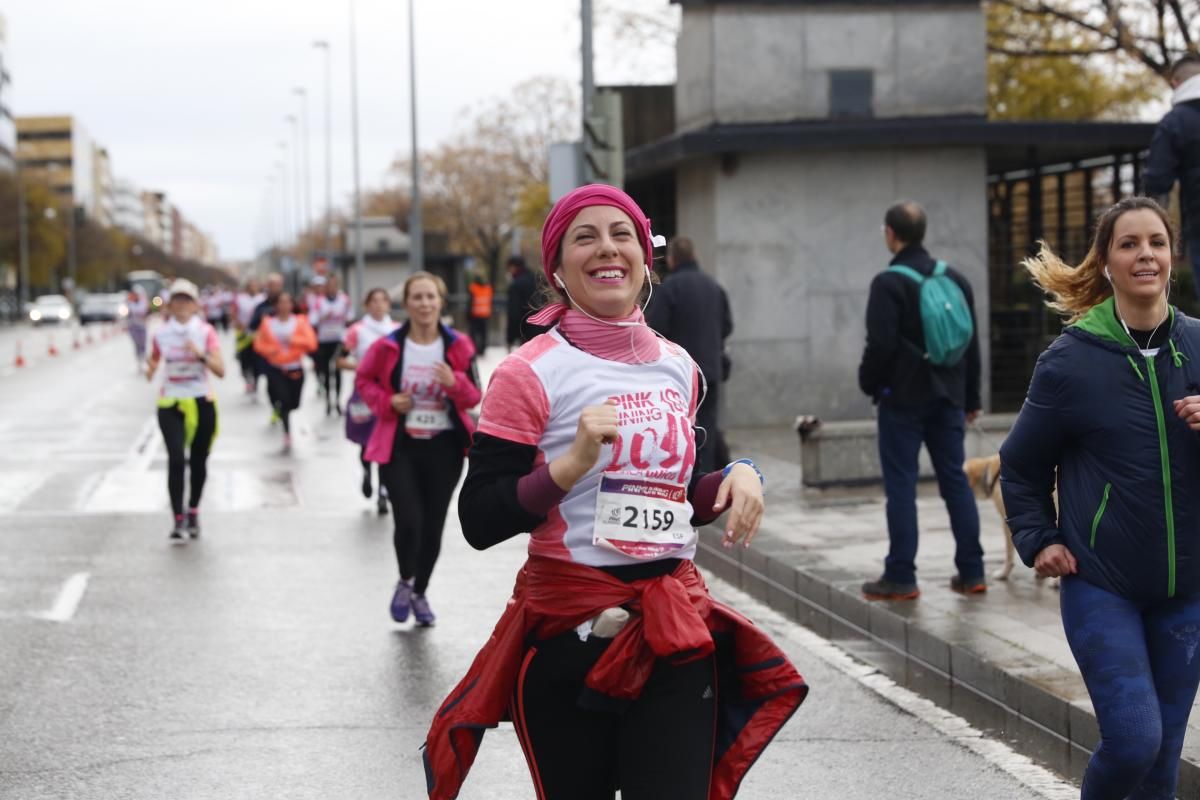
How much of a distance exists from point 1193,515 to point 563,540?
5.38 feet

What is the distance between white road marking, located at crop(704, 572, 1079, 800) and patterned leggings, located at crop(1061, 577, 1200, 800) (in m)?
1.47

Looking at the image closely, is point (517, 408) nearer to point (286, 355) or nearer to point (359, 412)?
point (359, 412)

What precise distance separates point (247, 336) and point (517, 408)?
74.8ft

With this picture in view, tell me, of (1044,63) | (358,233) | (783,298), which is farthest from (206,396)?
(358,233)

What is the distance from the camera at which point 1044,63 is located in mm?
37781

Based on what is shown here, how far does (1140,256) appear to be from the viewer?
434 centimetres

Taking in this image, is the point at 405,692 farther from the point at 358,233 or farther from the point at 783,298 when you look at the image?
the point at 358,233

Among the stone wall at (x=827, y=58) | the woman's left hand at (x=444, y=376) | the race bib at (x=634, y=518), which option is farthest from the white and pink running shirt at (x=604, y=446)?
the stone wall at (x=827, y=58)

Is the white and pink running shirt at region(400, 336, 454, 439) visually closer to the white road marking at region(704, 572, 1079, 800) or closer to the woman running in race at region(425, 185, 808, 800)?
the white road marking at region(704, 572, 1079, 800)

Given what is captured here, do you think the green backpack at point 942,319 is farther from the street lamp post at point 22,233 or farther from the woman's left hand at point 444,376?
the street lamp post at point 22,233

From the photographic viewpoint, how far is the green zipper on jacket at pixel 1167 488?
13.7 feet

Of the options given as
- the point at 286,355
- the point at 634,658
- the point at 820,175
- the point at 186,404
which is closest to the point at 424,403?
the point at 186,404

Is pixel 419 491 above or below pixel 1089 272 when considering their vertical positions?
below

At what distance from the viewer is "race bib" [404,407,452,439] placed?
8.84m
